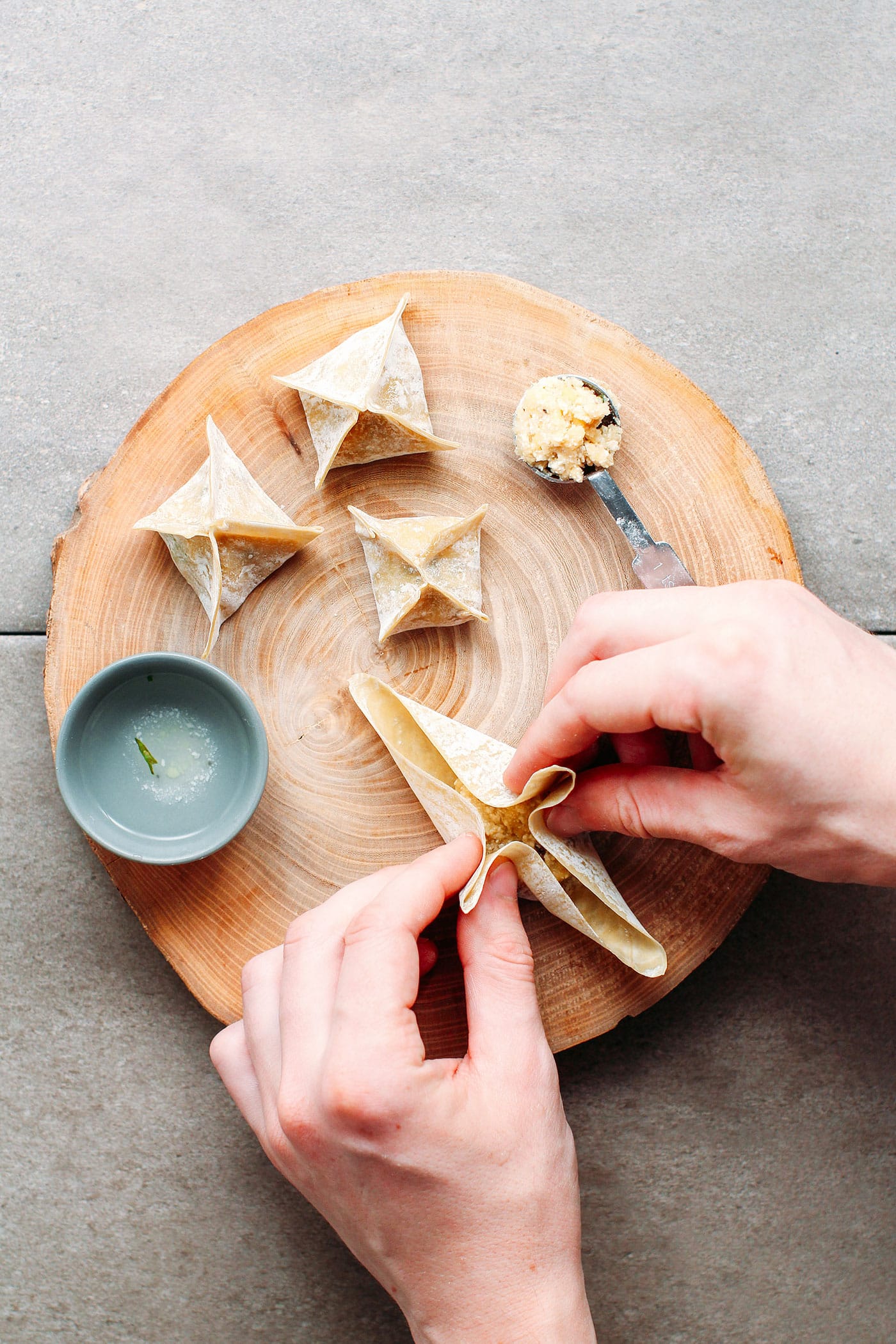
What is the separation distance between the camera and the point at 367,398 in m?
1.66

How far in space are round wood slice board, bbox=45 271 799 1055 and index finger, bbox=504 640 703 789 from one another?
35 centimetres

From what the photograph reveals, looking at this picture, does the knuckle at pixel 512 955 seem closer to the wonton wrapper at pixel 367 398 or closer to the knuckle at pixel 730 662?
the knuckle at pixel 730 662

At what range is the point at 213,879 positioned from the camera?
1771 millimetres

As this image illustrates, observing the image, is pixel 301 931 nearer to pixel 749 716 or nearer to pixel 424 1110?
pixel 424 1110

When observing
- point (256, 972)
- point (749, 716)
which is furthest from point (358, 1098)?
point (749, 716)

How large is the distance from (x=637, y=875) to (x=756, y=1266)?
3.45 feet

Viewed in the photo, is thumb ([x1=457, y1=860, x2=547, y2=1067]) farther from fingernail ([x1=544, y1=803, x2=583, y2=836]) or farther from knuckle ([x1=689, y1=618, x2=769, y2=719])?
knuckle ([x1=689, y1=618, x2=769, y2=719])

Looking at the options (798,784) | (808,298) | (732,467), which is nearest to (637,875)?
(798,784)

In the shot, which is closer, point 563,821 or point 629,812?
point 629,812

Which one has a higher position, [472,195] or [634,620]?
[472,195]

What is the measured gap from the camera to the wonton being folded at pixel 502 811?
5.28 feet

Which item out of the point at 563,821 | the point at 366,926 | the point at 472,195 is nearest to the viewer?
the point at 366,926

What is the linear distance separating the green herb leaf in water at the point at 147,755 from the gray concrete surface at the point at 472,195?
55 cm

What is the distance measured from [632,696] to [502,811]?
45cm
